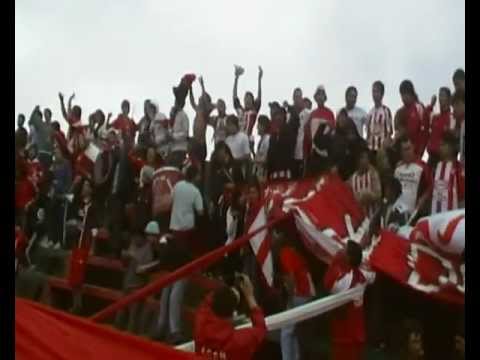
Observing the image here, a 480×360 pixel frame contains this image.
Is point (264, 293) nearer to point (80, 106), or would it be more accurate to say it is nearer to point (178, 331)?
point (178, 331)

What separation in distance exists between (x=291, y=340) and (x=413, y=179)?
1206 mm

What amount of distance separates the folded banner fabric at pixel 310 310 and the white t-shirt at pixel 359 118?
0.92 metres

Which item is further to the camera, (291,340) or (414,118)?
(291,340)

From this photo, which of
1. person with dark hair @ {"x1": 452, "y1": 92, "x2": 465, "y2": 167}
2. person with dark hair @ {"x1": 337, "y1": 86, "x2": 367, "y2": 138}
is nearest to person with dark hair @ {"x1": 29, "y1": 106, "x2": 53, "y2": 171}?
person with dark hair @ {"x1": 337, "y1": 86, "x2": 367, "y2": 138}

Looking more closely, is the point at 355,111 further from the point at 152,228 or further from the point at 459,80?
the point at 152,228

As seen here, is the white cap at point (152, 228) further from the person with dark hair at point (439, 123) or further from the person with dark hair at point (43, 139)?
the person with dark hair at point (439, 123)

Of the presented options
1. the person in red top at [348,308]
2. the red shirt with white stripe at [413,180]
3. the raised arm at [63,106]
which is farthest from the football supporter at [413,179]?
the raised arm at [63,106]

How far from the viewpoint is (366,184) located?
5844 millimetres

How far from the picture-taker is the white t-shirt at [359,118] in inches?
232

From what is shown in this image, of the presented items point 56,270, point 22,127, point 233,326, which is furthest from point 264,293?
point 22,127

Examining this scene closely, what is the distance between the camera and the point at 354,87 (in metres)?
5.96

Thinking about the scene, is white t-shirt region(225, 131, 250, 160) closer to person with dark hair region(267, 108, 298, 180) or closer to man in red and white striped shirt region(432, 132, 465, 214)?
person with dark hair region(267, 108, 298, 180)

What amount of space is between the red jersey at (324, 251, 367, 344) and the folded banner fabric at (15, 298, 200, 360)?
0.96 meters

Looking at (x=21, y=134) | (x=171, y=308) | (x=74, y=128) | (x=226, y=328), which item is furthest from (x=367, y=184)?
(x=21, y=134)
